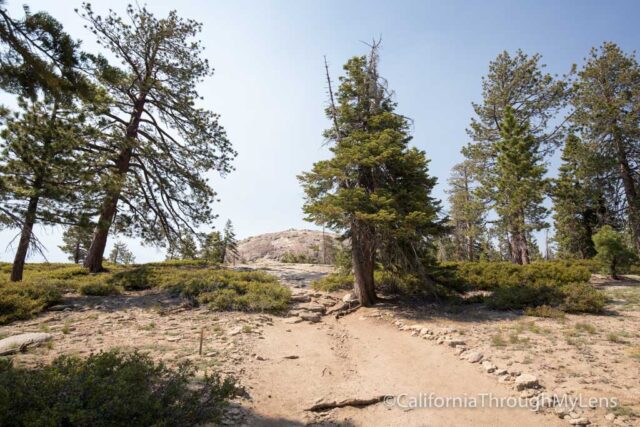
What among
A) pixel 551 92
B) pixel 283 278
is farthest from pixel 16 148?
pixel 551 92

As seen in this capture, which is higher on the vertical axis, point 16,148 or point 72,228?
point 16,148

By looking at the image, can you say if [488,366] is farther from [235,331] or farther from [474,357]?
[235,331]

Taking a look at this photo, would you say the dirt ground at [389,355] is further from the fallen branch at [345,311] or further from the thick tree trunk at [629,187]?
the thick tree trunk at [629,187]

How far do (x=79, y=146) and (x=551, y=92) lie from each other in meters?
28.2

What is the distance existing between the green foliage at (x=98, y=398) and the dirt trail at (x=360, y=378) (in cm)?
117

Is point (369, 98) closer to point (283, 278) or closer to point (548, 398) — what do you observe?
point (283, 278)

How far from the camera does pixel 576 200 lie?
1977 cm

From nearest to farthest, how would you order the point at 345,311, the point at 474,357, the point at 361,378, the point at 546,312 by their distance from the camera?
the point at 361,378 < the point at 474,357 < the point at 546,312 < the point at 345,311

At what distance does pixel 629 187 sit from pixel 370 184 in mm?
19555

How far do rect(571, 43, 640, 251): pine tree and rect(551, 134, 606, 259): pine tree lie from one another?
36.9 inches

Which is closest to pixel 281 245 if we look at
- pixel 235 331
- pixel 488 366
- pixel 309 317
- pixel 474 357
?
pixel 309 317

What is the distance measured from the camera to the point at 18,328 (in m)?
8.22

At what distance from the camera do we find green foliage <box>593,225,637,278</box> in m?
14.8

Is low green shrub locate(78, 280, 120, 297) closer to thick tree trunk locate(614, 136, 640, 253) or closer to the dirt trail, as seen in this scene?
the dirt trail
